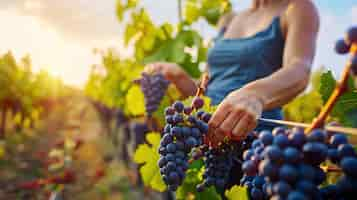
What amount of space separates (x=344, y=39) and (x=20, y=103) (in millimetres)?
11796

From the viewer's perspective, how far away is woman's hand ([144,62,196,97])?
6.31 ft

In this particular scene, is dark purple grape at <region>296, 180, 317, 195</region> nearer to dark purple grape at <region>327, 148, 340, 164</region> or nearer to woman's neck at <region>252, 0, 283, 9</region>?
dark purple grape at <region>327, 148, 340, 164</region>

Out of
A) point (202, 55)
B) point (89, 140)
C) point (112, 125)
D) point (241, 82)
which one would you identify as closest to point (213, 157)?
point (241, 82)

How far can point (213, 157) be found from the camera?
1.18m

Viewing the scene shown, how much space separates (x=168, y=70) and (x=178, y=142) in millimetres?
941

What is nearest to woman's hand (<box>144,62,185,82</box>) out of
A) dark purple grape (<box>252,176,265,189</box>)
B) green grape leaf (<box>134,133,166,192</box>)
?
green grape leaf (<box>134,133,166,192</box>)

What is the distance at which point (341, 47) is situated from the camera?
2.32 ft

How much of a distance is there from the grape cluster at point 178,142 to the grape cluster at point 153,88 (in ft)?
3.05

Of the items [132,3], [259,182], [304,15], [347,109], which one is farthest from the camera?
[132,3]

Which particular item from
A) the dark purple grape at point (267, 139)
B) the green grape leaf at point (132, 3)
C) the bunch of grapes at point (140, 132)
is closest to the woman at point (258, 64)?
the dark purple grape at point (267, 139)

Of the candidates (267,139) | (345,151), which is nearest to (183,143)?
(267,139)

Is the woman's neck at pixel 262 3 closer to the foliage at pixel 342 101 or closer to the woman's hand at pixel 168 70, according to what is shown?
the woman's hand at pixel 168 70

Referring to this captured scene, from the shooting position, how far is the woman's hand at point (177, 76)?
1923 mm

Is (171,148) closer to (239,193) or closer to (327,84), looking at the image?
(239,193)
